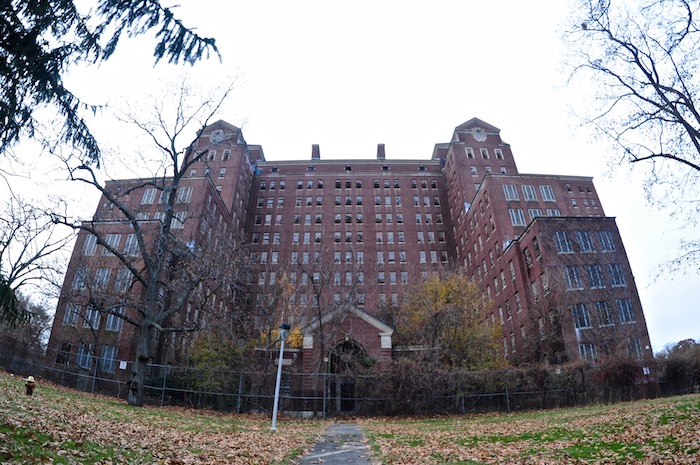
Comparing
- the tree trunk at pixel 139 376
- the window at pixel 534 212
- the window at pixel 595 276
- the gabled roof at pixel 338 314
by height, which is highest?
the window at pixel 534 212

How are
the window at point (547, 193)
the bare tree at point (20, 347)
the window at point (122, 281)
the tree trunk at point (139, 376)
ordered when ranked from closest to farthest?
the tree trunk at point (139, 376) → the bare tree at point (20, 347) → the window at point (122, 281) → the window at point (547, 193)

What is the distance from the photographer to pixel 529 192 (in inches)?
2165

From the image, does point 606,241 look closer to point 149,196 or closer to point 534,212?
point 534,212

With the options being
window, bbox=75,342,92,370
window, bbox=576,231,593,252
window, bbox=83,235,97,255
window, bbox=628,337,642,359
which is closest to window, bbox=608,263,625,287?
window, bbox=576,231,593,252

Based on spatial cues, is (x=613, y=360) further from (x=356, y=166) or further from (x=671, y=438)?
(x=356, y=166)

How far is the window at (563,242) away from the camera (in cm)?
3862

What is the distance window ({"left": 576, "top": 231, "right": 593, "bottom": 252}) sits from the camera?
1531 inches

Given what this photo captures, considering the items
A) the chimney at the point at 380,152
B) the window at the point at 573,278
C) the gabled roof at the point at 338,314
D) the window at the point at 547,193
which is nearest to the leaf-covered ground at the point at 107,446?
the gabled roof at the point at 338,314

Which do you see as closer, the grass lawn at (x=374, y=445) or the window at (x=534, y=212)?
the grass lawn at (x=374, y=445)

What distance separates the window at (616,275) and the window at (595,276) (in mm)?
863

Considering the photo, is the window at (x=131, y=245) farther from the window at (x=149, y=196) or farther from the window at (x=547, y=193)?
the window at (x=547, y=193)

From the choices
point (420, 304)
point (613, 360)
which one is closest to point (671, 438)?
point (613, 360)

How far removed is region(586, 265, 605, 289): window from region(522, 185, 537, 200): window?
18146 millimetres

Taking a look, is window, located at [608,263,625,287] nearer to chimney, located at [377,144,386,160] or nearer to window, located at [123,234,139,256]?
window, located at [123,234,139,256]
